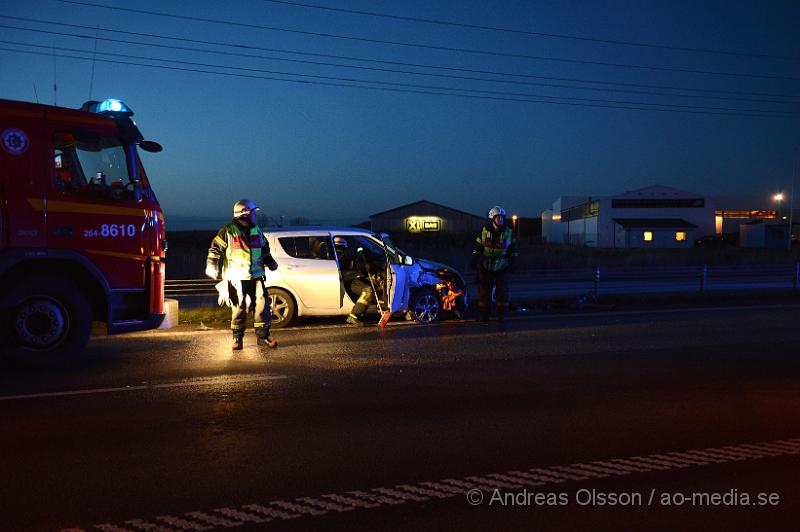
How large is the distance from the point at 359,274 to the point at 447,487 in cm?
836

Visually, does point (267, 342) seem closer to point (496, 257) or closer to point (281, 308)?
point (281, 308)

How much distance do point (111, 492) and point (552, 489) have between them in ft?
8.36

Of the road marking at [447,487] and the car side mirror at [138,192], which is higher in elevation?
the car side mirror at [138,192]

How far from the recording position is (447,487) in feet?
14.3

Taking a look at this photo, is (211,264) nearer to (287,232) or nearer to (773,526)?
(287,232)

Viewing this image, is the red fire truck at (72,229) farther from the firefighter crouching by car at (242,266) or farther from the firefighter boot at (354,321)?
the firefighter boot at (354,321)

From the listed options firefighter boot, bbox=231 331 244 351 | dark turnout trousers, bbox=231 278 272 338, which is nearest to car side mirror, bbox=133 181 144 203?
dark turnout trousers, bbox=231 278 272 338

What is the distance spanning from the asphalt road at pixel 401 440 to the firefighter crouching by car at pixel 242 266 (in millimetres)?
403

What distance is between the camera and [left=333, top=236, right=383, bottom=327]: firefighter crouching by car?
12359 mm

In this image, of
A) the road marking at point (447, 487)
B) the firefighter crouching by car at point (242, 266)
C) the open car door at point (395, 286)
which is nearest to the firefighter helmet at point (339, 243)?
the open car door at point (395, 286)

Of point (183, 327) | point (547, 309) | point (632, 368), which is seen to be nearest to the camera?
point (632, 368)

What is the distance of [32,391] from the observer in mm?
6750

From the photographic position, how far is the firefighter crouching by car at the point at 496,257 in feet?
43.5

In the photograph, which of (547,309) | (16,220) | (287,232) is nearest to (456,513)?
(16,220)
